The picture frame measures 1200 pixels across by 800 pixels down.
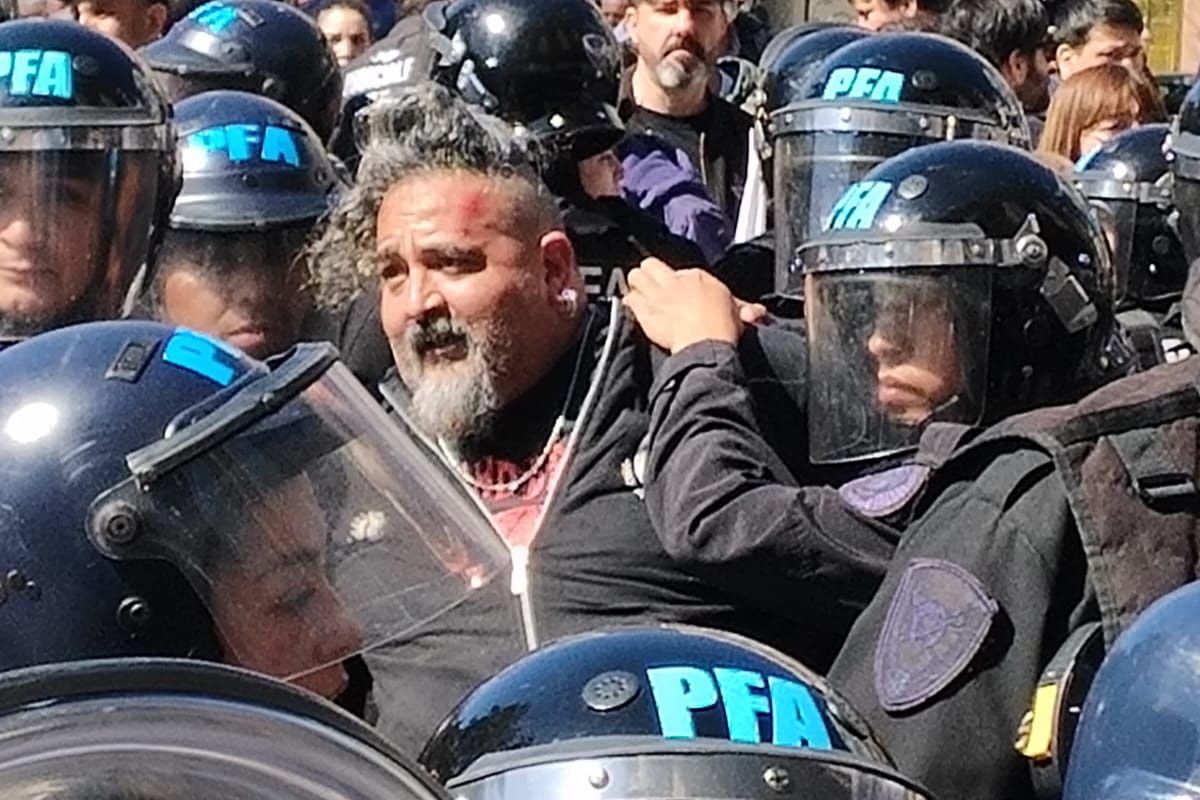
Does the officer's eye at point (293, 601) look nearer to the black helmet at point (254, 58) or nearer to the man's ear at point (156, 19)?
the black helmet at point (254, 58)

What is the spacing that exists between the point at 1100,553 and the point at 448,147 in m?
1.67

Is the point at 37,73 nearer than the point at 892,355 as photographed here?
No

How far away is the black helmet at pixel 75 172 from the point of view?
13.2 ft

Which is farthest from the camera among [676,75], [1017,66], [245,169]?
[1017,66]

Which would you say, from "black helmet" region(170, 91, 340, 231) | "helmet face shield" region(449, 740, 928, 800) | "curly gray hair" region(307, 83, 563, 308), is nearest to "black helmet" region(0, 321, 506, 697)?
"helmet face shield" region(449, 740, 928, 800)

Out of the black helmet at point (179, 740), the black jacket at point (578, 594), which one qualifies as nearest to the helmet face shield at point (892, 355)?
the black jacket at point (578, 594)

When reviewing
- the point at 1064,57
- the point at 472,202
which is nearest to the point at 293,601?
the point at 472,202

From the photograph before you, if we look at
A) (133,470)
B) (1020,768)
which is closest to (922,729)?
(1020,768)

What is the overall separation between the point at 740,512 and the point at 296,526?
1083mm

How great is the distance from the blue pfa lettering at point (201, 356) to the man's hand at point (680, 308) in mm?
1258

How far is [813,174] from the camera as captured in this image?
4.97 metres

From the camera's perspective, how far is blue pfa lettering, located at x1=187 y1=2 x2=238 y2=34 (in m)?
6.27

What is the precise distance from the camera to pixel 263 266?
4.89m

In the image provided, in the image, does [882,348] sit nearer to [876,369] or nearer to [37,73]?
[876,369]
